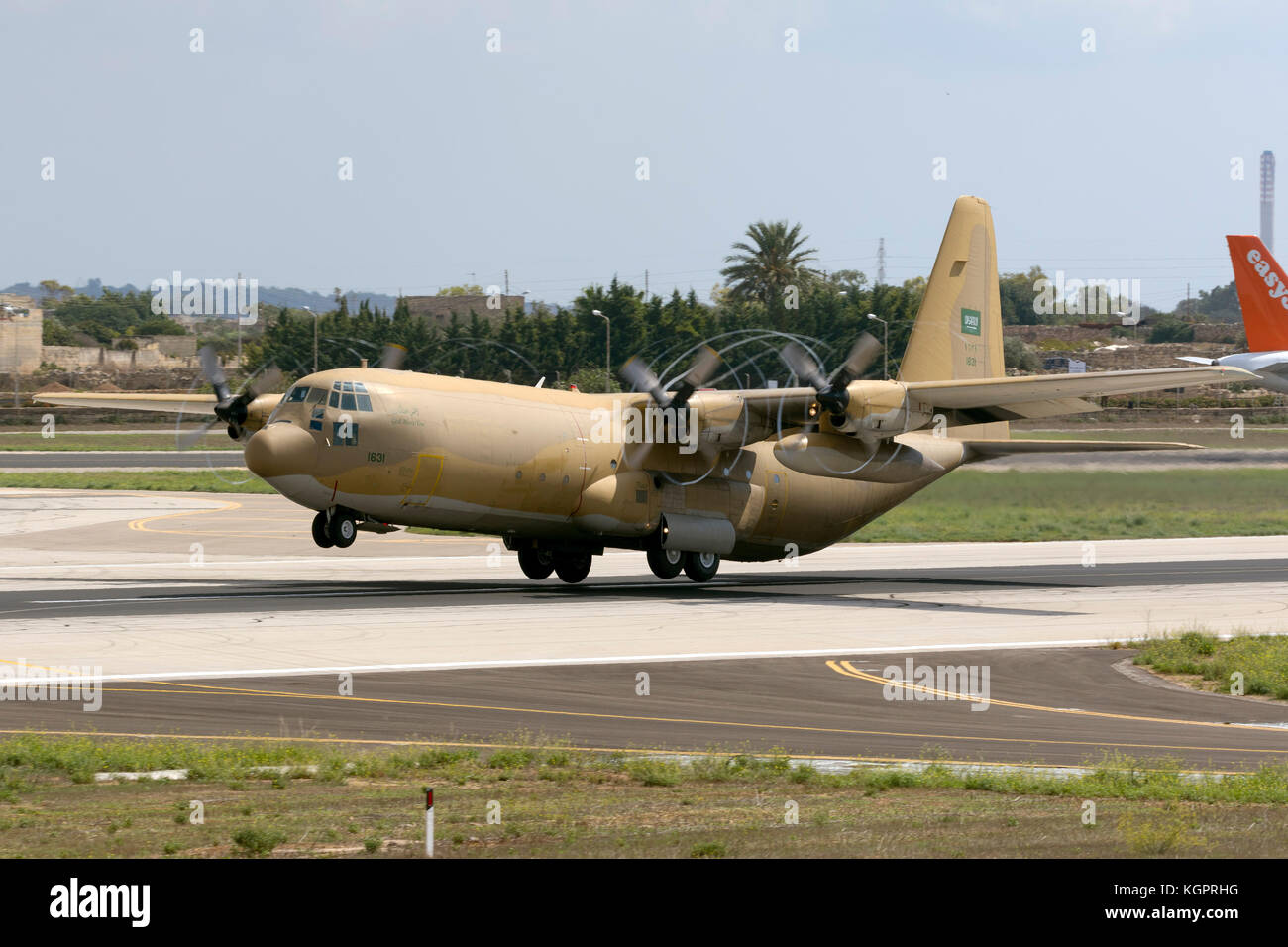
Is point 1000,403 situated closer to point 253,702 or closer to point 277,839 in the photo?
point 253,702

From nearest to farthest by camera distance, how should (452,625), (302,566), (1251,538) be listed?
1. (452,625)
2. (302,566)
3. (1251,538)

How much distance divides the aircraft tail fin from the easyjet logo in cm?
967

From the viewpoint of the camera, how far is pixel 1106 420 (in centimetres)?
9900

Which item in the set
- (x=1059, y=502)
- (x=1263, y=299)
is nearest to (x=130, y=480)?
(x=1059, y=502)

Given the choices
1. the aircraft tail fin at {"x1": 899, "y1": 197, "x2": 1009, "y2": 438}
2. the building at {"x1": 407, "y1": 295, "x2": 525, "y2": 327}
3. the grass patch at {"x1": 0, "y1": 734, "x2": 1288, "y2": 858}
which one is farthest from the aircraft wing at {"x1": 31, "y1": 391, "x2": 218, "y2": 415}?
the building at {"x1": 407, "y1": 295, "x2": 525, "y2": 327}

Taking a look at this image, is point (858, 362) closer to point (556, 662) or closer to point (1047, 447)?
point (1047, 447)

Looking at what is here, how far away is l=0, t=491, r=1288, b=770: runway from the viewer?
18891mm

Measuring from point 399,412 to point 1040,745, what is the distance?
749 inches

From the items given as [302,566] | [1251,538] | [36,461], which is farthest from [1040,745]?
[36,461]

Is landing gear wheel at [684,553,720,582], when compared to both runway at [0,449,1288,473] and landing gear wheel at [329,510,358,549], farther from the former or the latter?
landing gear wheel at [329,510,358,549]

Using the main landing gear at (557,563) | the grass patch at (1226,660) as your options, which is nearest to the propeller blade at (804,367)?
the main landing gear at (557,563)

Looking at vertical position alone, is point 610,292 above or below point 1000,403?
above

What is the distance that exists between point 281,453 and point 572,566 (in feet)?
31.7

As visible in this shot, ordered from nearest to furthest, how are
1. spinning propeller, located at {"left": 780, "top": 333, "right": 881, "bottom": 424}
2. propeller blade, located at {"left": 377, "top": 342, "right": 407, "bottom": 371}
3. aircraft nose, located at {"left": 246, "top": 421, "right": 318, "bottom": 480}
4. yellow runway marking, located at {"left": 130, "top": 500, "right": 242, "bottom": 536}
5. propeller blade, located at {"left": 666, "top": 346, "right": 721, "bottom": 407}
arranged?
aircraft nose, located at {"left": 246, "top": 421, "right": 318, "bottom": 480} < spinning propeller, located at {"left": 780, "top": 333, "right": 881, "bottom": 424} < propeller blade, located at {"left": 377, "top": 342, "right": 407, "bottom": 371} < propeller blade, located at {"left": 666, "top": 346, "right": 721, "bottom": 407} < yellow runway marking, located at {"left": 130, "top": 500, "right": 242, "bottom": 536}
